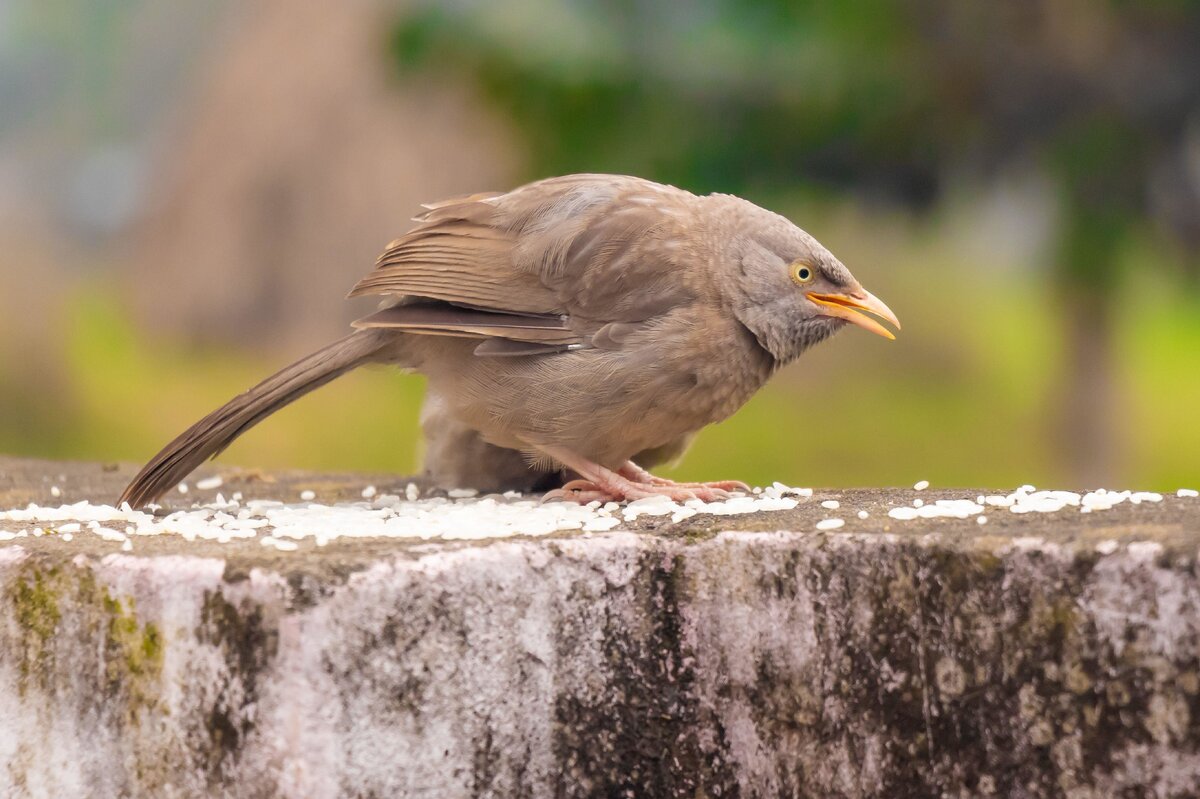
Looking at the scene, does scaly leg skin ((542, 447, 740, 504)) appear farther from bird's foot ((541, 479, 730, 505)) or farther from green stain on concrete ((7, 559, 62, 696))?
green stain on concrete ((7, 559, 62, 696))

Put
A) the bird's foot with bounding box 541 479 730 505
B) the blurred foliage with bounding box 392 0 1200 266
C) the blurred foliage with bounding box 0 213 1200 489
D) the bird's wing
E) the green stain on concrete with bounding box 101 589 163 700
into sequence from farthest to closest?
the blurred foliage with bounding box 0 213 1200 489
the blurred foliage with bounding box 392 0 1200 266
the bird's wing
the bird's foot with bounding box 541 479 730 505
the green stain on concrete with bounding box 101 589 163 700

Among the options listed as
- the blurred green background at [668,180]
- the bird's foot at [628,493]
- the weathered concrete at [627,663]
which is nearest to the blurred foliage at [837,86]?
the blurred green background at [668,180]

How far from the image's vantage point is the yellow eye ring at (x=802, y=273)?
157 inches

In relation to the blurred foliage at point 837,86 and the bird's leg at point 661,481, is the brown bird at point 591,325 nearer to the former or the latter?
the bird's leg at point 661,481

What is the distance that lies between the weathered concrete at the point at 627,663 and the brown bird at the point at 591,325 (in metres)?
0.85

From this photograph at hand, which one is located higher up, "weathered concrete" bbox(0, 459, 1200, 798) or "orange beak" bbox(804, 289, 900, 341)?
"orange beak" bbox(804, 289, 900, 341)

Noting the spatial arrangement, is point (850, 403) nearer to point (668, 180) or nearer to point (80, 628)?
point (668, 180)

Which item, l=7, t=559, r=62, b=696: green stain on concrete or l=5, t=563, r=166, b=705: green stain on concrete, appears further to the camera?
l=7, t=559, r=62, b=696: green stain on concrete

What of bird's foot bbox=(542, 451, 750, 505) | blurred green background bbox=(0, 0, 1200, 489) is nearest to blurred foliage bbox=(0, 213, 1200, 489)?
blurred green background bbox=(0, 0, 1200, 489)

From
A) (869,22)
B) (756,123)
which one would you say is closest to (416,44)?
(756,123)

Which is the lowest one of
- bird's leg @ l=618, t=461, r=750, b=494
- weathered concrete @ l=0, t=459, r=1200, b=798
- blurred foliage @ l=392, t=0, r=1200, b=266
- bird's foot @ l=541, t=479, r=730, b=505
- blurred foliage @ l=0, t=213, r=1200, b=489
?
weathered concrete @ l=0, t=459, r=1200, b=798

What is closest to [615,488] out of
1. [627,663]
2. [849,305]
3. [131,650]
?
[849,305]

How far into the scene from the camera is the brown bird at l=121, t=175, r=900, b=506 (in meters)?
3.88

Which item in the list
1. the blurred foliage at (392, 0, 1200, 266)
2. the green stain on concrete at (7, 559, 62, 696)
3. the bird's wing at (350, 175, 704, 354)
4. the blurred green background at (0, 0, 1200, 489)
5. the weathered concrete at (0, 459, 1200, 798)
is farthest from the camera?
the blurred green background at (0, 0, 1200, 489)
